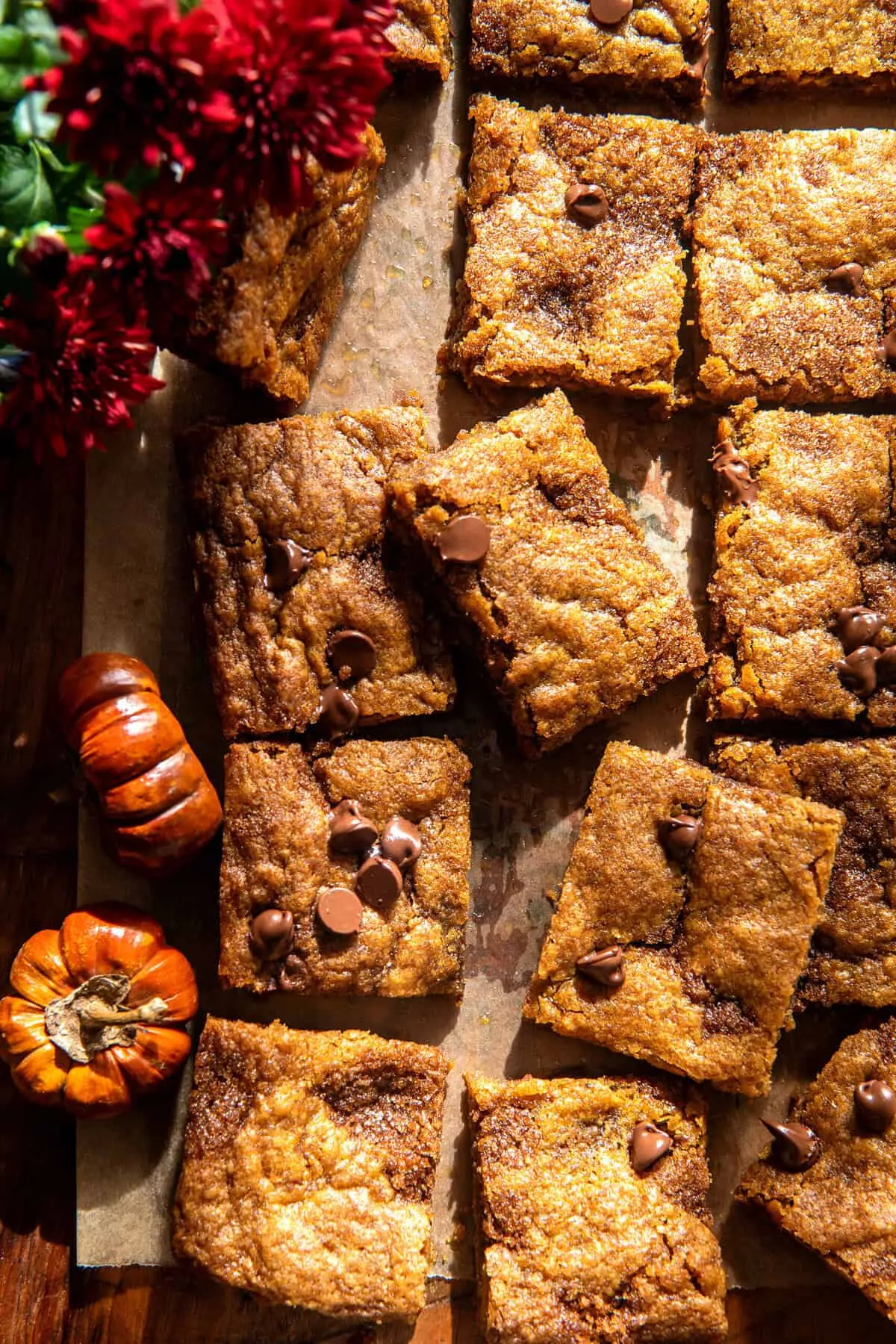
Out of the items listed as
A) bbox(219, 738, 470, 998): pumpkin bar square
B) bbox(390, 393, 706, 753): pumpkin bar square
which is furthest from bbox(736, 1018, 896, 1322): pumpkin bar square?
bbox(390, 393, 706, 753): pumpkin bar square

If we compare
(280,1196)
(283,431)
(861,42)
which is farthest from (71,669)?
(861,42)

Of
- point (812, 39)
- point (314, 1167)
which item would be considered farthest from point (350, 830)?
point (812, 39)

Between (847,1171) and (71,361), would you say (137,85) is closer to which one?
(71,361)

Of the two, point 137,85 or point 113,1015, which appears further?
point 113,1015

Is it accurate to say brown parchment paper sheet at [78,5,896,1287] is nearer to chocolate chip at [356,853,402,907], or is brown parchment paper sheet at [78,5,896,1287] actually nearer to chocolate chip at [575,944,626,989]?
chocolate chip at [575,944,626,989]

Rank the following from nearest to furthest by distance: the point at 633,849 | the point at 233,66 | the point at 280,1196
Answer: the point at 233,66 < the point at 280,1196 < the point at 633,849

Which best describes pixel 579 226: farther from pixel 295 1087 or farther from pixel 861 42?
pixel 295 1087
